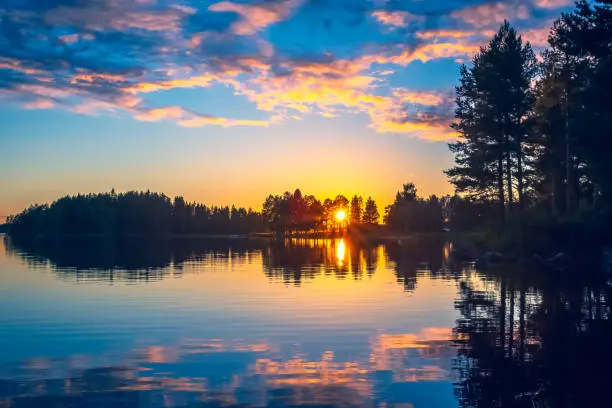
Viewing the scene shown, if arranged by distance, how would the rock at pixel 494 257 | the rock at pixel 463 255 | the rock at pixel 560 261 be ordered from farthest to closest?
1. the rock at pixel 463 255
2. the rock at pixel 494 257
3. the rock at pixel 560 261

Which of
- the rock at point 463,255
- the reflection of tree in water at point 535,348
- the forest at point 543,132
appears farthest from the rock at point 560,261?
the rock at point 463,255

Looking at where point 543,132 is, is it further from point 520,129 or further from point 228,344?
point 228,344

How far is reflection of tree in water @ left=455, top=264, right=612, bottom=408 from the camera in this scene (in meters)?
10.1

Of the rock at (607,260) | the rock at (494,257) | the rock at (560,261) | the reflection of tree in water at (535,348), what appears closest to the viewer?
the reflection of tree in water at (535,348)

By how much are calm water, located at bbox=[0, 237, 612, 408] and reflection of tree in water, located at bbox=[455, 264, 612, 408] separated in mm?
49

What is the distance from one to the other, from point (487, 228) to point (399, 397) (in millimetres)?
43197

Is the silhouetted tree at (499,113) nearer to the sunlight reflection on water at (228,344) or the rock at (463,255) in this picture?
the rock at (463,255)

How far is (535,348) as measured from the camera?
13.7m

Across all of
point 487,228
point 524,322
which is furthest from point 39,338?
point 487,228

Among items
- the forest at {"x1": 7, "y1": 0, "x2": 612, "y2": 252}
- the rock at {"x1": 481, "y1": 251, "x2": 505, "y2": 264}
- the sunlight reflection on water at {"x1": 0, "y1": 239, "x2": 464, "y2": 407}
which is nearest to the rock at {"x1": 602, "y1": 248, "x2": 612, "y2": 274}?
the forest at {"x1": 7, "y1": 0, "x2": 612, "y2": 252}

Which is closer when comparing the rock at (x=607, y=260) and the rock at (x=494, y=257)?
the rock at (x=607, y=260)

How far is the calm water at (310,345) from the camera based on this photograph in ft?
34.1

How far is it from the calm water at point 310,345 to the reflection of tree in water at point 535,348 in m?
0.05

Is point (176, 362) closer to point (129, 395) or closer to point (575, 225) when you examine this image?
point (129, 395)
